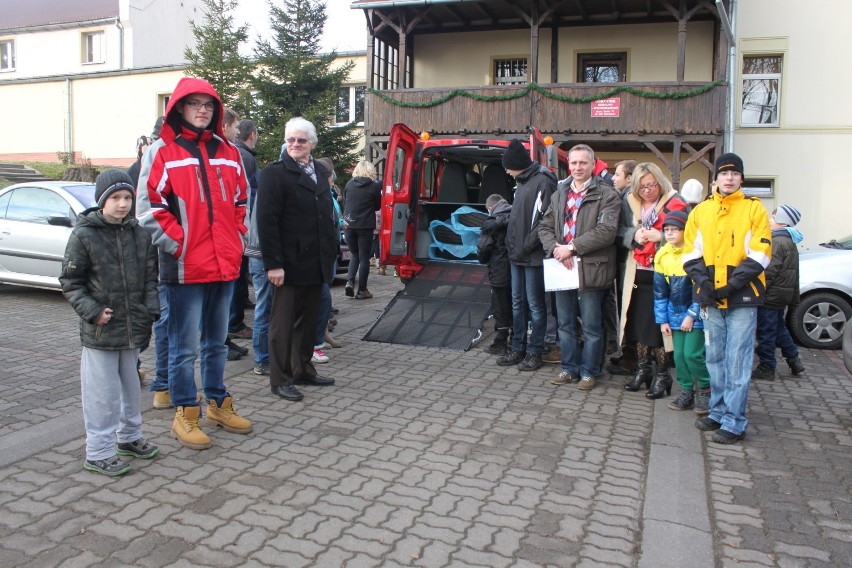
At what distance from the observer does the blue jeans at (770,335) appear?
6.40 m

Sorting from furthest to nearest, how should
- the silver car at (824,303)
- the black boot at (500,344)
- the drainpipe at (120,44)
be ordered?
the drainpipe at (120,44)
the silver car at (824,303)
the black boot at (500,344)

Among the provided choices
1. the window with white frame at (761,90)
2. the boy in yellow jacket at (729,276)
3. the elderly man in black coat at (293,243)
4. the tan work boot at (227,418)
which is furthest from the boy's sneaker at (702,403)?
the window with white frame at (761,90)

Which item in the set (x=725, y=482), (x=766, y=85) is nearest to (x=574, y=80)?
(x=766, y=85)

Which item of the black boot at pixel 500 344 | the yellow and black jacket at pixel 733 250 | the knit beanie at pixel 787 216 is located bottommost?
the black boot at pixel 500 344

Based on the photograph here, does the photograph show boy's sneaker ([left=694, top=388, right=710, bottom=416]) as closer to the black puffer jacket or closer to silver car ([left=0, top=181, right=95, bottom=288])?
the black puffer jacket

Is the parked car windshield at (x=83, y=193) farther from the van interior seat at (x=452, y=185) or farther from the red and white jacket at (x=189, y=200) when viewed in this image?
the red and white jacket at (x=189, y=200)

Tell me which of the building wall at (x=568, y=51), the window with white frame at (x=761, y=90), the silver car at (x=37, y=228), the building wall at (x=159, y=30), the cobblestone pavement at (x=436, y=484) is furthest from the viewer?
the building wall at (x=159, y=30)

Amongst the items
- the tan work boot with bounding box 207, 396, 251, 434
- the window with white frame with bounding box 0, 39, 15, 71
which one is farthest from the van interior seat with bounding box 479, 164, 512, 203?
the window with white frame with bounding box 0, 39, 15, 71

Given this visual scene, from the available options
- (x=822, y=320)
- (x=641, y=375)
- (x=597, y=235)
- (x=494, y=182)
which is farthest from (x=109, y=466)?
(x=822, y=320)

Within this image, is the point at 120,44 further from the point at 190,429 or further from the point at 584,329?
the point at 190,429

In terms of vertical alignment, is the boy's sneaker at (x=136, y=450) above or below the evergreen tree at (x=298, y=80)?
below

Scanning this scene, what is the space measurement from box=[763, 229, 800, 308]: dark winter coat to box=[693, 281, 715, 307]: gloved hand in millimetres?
2247

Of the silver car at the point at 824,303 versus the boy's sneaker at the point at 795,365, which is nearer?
the boy's sneaker at the point at 795,365

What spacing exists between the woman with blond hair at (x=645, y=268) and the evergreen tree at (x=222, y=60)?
54.0ft
